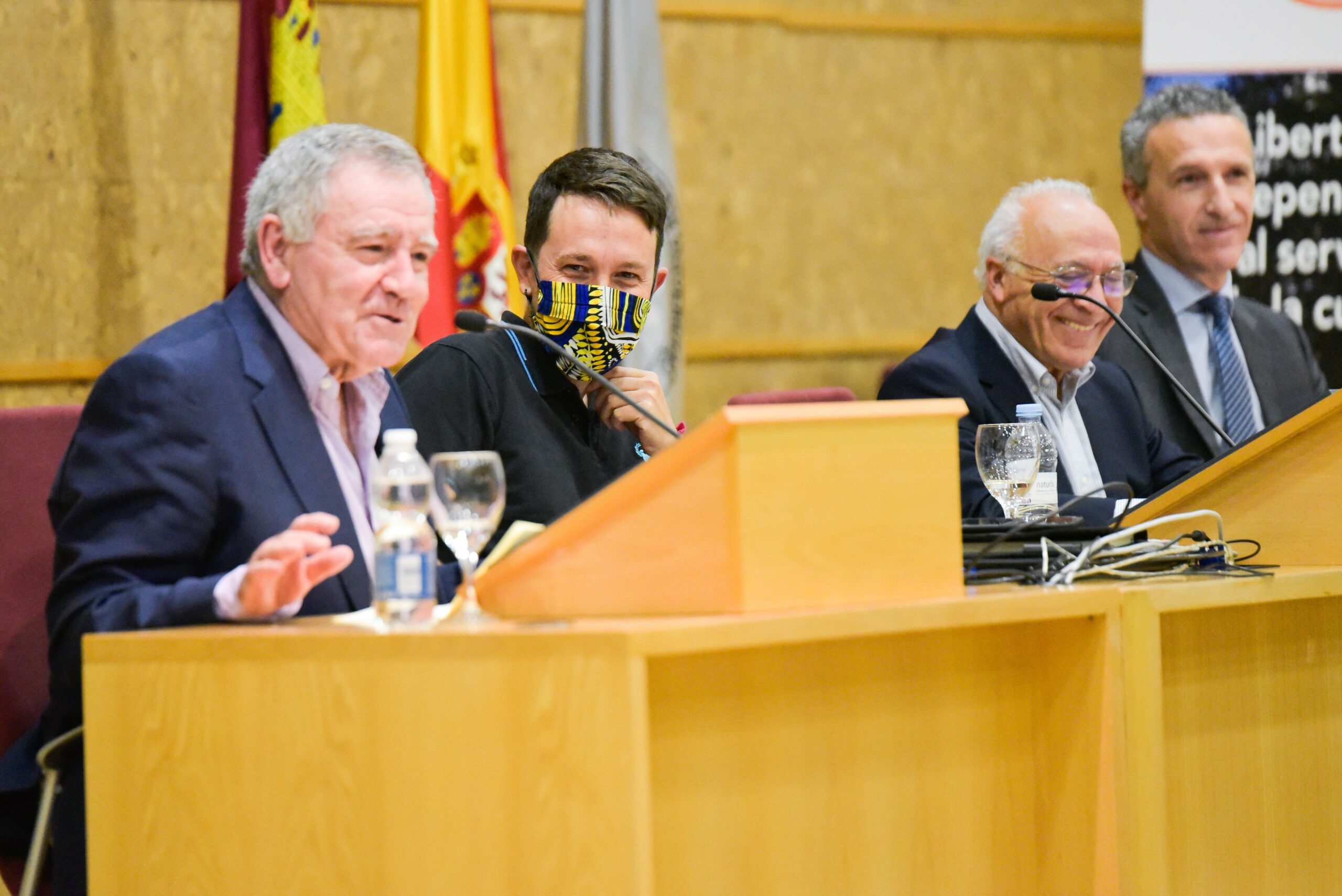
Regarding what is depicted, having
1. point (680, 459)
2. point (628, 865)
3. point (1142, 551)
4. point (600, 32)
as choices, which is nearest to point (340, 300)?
point (680, 459)

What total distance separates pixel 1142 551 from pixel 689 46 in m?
3.51

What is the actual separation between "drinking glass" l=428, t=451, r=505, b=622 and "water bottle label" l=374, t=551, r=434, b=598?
0.05 meters

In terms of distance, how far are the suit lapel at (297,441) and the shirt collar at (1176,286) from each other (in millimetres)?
2561

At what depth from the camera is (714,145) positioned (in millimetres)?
5062

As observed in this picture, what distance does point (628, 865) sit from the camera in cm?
131

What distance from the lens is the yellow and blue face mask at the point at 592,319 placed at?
240 cm

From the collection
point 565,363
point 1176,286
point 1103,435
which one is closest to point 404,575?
point 565,363

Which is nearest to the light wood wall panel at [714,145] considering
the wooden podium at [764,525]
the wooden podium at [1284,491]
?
the wooden podium at [1284,491]

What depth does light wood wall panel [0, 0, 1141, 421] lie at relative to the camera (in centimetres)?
414

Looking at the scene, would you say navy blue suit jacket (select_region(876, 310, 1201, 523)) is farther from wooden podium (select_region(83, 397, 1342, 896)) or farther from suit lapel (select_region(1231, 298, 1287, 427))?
wooden podium (select_region(83, 397, 1342, 896))

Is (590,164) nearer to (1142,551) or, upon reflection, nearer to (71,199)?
(1142,551)

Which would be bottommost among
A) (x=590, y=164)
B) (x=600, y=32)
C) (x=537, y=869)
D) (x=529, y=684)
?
(x=537, y=869)

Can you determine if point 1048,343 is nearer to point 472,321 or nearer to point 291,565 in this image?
point 472,321

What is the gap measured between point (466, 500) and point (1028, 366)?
177 centimetres
